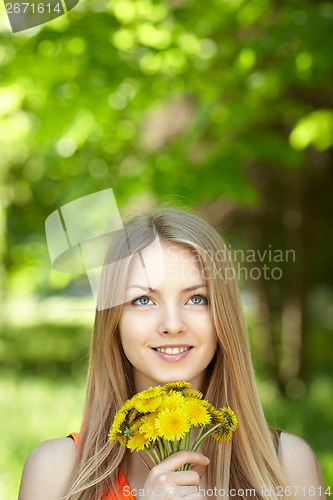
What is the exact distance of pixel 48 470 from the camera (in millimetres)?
1215

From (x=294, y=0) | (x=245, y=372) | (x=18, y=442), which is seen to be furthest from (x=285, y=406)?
(x=245, y=372)

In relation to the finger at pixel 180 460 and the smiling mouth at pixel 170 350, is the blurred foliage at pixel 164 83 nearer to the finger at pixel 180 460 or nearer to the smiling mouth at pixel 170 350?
the smiling mouth at pixel 170 350

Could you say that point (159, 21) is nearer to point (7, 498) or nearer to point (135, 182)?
point (135, 182)

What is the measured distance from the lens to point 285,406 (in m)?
5.75

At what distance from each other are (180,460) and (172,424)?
0.24 feet

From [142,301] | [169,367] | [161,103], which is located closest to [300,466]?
[169,367]

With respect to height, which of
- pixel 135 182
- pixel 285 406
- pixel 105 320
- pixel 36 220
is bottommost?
pixel 285 406

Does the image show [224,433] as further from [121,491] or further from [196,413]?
[121,491]

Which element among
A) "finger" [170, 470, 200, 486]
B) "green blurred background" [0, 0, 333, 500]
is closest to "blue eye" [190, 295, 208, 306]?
"finger" [170, 470, 200, 486]

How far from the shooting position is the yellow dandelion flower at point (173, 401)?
3.22 feet

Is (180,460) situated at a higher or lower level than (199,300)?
lower

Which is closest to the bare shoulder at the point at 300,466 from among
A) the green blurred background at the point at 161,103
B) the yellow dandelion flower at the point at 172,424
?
the yellow dandelion flower at the point at 172,424

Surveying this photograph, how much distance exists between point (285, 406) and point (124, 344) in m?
4.87

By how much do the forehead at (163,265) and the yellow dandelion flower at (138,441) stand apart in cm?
28
